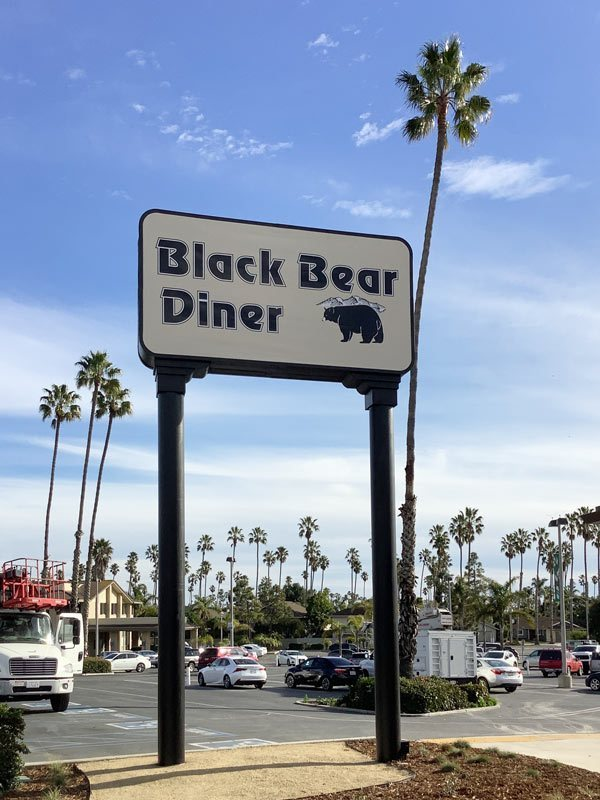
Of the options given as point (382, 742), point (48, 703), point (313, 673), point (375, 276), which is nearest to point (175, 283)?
point (375, 276)

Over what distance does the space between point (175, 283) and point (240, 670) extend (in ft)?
82.3

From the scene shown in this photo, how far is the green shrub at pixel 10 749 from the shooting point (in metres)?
10.6

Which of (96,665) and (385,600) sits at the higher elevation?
(385,600)

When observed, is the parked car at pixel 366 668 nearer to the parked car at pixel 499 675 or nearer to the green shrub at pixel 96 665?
the parked car at pixel 499 675

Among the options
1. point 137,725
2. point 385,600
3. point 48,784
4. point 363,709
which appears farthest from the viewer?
point 363,709

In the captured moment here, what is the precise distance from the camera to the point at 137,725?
1956 cm

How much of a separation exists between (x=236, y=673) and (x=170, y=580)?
24409 millimetres

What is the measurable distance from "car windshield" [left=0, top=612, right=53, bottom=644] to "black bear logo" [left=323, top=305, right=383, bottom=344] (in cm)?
1195

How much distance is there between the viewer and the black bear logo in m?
14.0

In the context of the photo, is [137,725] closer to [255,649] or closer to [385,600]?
[385,600]

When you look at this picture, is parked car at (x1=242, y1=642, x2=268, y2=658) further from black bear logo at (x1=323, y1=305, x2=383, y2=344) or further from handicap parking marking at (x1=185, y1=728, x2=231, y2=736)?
black bear logo at (x1=323, y1=305, x2=383, y2=344)

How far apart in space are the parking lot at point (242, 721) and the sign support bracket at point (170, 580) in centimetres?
277

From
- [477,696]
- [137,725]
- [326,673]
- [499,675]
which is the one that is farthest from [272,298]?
[326,673]

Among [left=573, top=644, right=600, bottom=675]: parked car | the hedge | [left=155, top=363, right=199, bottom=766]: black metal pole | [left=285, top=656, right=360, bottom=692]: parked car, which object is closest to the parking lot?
the hedge
